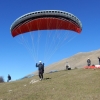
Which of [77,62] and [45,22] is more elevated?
[45,22]

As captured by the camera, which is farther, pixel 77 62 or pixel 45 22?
pixel 77 62

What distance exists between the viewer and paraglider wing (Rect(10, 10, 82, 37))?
28.5 metres

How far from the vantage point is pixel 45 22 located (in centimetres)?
3047

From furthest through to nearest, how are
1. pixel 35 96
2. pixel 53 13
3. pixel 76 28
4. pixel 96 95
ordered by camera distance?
pixel 76 28 < pixel 53 13 < pixel 35 96 < pixel 96 95

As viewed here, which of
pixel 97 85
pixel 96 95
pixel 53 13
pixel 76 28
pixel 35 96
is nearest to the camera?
pixel 96 95

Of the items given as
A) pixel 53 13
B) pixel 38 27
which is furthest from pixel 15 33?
pixel 53 13

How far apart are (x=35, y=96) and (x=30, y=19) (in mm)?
12773

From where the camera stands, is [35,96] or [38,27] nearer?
[35,96]

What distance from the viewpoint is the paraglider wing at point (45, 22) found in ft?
93.7

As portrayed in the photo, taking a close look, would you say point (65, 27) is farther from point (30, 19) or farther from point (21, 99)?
point (21, 99)

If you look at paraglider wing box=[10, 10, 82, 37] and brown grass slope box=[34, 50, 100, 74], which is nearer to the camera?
paraglider wing box=[10, 10, 82, 37]

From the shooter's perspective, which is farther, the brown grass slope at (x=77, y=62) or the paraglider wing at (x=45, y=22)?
the brown grass slope at (x=77, y=62)

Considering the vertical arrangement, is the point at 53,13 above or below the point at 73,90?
above

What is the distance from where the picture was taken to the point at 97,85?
20359 millimetres
